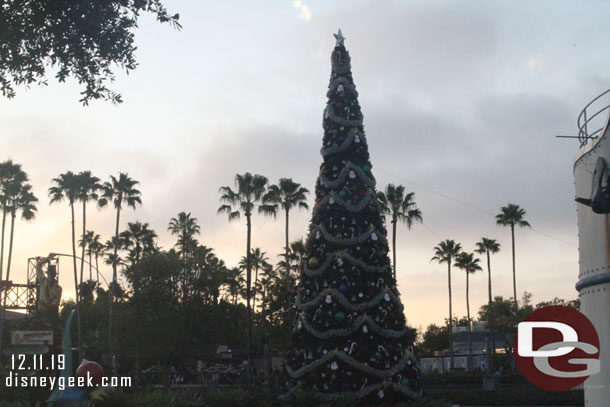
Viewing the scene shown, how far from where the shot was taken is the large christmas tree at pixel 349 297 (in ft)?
64.0

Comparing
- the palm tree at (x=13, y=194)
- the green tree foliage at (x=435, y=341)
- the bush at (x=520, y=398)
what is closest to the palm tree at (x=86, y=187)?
the palm tree at (x=13, y=194)

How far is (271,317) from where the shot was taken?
5156cm

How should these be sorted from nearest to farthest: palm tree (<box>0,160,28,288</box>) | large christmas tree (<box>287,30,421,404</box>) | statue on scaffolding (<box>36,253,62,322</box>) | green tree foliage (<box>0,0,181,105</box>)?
green tree foliage (<box>0,0,181,105</box>) < large christmas tree (<box>287,30,421,404</box>) < statue on scaffolding (<box>36,253,62,322</box>) < palm tree (<box>0,160,28,288</box>)

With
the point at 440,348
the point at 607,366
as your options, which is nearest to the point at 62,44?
the point at 607,366

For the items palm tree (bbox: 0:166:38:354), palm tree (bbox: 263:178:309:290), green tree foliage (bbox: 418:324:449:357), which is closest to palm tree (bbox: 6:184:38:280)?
palm tree (bbox: 0:166:38:354)

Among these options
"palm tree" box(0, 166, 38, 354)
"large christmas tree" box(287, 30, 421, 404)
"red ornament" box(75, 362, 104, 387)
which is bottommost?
"red ornament" box(75, 362, 104, 387)

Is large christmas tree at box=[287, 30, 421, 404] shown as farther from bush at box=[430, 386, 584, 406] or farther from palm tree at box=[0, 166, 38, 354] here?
palm tree at box=[0, 166, 38, 354]

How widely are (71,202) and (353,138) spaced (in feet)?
124

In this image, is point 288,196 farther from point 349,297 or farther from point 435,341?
point 435,341

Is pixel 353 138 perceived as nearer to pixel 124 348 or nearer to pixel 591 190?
pixel 591 190

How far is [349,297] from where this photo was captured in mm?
20031

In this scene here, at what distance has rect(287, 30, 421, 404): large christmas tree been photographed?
64.0 feet

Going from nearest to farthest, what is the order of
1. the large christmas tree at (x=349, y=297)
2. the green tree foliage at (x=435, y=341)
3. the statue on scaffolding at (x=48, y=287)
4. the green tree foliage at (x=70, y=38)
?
the green tree foliage at (x=70, y=38), the large christmas tree at (x=349, y=297), the statue on scaffolding at (x=48, y=287), the green tree foliage at (x=435, y=341)

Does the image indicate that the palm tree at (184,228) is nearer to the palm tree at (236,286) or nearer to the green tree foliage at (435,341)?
the palm tree at (236,286)
